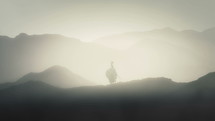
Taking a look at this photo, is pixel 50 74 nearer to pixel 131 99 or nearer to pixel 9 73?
pixel 131 99

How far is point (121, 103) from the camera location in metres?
51.8

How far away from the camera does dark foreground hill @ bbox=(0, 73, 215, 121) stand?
152 ft

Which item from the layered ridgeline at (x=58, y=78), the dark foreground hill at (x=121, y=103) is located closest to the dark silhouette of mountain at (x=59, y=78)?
the layered ridgeline at (x=58, y=78)

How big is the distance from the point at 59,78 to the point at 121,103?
45417 millimetres

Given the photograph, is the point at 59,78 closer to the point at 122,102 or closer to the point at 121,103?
the point at 122,102

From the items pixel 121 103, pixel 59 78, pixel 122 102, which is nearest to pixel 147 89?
pixel 122 102

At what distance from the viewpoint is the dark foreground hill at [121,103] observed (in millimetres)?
46344

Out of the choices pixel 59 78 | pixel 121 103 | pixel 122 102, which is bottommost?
pixel 121 103

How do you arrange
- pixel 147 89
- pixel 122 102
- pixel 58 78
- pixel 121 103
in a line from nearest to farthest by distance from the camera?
pixel 121 103
pixel 122 102
pixel 147 89
pixel 58 78

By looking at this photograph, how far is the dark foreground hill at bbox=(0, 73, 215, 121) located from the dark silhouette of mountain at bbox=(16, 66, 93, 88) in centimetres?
2998

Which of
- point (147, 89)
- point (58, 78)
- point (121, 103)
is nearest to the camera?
point (121, 103)

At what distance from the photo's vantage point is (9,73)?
16612 centimetres

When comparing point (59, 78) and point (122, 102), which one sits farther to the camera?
point (59, 78)

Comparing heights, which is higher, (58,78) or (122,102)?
(58,78)
